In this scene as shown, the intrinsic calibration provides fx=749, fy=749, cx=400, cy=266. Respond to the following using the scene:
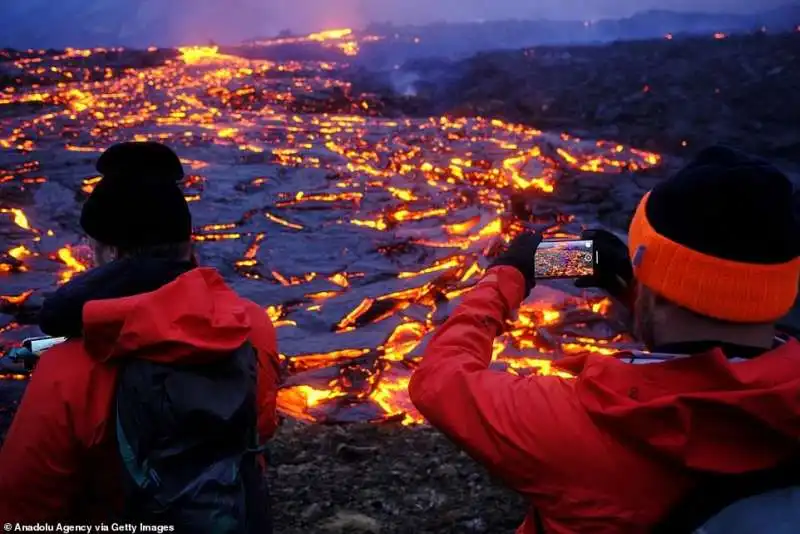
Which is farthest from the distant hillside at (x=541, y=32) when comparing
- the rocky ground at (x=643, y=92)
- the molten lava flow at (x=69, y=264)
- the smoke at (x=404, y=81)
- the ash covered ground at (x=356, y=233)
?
the molten lava flow at (x=69, y=264)

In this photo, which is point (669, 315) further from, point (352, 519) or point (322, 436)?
point (322, 436)

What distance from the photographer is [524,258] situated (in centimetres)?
199

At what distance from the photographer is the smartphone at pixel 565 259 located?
2039 millimetres

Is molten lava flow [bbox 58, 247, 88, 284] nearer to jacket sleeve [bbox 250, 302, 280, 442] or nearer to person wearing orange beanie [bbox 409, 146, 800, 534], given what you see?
jacket sleeve [bbox 250, 302, 280, 442]

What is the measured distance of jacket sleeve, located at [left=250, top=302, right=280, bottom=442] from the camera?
2141 millimetres

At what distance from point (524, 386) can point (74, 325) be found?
105cm

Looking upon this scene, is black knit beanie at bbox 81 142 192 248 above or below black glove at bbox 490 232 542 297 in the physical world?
above

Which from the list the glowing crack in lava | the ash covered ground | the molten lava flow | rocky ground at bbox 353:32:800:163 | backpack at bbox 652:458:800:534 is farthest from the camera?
rocky ground at bbox 353:32:800:163

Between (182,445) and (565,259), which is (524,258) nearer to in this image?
(565,259)

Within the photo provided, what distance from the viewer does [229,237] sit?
8.84m

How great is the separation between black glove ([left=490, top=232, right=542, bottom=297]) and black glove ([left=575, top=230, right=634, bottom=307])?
162 mm

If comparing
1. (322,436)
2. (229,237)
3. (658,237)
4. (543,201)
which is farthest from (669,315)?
(543,201)

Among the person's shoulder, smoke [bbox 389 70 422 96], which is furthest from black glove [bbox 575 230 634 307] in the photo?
smoke [bbox 389 70 422 96]

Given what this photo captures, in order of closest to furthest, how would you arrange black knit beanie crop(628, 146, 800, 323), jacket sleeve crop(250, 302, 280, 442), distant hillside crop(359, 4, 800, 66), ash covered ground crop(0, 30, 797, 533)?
black knit beanie crop(628, 146, 800, 323)
jacket sleeve crop(250, 302, 280, 442)
ash covered ground crop(0, 30, 797, 533)
distant hillside crop(359, 4, 800, 66)
